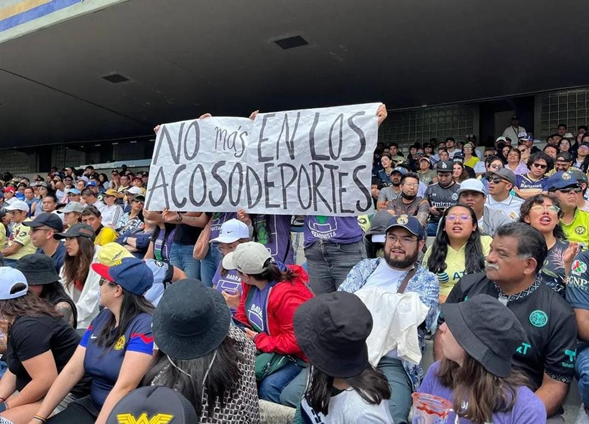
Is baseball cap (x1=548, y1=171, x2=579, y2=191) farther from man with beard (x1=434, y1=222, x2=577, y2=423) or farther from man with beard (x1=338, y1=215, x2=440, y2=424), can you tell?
man with beard (x1=434, y1=222, x2=577, y2=423)

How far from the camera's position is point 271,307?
9.67ft

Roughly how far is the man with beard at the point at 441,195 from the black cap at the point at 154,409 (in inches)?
198

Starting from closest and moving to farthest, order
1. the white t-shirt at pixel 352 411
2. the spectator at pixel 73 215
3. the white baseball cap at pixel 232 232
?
the white t-shirt at pixel 352 411 → the white baseball cap at pixel 232 232 → the spectator at pixel 73 215

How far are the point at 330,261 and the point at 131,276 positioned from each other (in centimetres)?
196

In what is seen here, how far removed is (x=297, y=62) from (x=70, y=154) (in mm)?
15852

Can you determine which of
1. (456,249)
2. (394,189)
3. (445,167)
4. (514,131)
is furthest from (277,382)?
(514,131)

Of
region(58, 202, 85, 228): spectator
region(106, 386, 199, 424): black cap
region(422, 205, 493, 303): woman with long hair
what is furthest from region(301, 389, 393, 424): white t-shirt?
region(58, 202, 85, 228): spectator

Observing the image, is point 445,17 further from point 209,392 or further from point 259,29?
point 209,392

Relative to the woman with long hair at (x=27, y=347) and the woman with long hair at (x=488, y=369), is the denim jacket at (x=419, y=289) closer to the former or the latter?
the woman with long hair at (x=488, y=369)

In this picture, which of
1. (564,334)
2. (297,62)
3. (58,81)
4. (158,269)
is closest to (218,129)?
(158,269)

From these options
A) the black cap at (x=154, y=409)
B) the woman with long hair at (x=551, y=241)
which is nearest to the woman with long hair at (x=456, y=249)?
the woman with long hair at (x=551, y=241)

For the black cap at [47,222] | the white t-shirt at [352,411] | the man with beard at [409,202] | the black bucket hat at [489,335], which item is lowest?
the white t-shirt at [352,411]

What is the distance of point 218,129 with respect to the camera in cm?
480

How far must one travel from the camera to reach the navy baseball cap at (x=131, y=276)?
2658 mm
